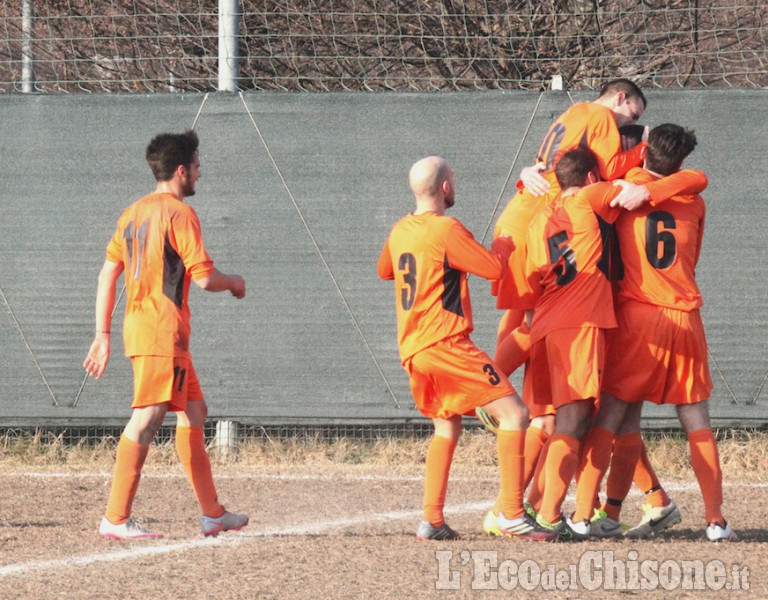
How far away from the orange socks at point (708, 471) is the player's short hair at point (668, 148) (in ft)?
4.08

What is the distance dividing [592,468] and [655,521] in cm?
45

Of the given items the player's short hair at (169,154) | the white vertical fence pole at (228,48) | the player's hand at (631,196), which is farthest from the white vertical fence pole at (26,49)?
the player's hand at (631,196)

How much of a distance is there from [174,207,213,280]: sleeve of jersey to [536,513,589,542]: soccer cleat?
1852 millimetres

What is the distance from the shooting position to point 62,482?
7.29m

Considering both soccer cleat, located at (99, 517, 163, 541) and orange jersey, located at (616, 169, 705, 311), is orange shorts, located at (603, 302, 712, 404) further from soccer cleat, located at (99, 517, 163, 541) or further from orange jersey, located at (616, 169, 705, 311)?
soccer cleat, located at (99, 517, 163, 541)

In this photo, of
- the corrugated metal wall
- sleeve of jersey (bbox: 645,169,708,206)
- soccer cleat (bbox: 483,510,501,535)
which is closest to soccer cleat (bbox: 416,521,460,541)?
soccer cleat (bbox: 483,510,501,535)

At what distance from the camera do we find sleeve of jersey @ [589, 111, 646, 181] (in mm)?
5633

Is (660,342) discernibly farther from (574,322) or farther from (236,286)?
(236,286)

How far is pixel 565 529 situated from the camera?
5.26 meters

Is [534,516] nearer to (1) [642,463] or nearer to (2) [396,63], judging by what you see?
(1) [642,463]

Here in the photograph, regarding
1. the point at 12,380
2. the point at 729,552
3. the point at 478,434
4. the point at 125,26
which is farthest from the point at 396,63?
the point at 729,552

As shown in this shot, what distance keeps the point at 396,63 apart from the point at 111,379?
12.9ft

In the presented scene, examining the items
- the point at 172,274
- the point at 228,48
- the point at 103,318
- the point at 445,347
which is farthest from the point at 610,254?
the point at 228,48

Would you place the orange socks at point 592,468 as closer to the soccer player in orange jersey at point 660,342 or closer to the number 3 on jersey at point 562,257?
the soccer player in orange jersey at point 660,342
